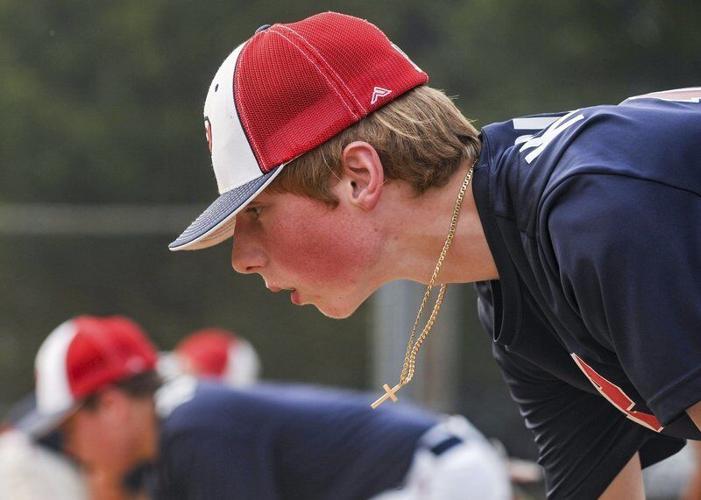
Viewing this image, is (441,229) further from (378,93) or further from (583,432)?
(583,432)

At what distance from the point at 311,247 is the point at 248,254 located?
0.39 ft

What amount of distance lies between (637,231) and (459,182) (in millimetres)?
392

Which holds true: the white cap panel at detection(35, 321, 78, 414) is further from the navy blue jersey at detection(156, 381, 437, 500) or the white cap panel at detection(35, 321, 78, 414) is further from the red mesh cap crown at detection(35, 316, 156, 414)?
the navy blue jersey at detection(156, 381, 437, 500)

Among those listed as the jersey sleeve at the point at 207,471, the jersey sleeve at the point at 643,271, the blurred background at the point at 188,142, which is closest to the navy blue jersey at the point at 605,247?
the jersey sleeve at the point at 643,271

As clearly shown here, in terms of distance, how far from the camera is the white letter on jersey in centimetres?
159

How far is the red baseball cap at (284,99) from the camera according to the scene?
5.50ft

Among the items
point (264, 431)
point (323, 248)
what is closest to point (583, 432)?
point (323, 248)

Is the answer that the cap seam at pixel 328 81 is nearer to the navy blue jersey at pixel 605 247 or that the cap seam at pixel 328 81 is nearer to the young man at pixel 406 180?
the young man at pixel 406 180

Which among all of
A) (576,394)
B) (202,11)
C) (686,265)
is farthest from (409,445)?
(202,11)

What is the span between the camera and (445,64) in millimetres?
6215

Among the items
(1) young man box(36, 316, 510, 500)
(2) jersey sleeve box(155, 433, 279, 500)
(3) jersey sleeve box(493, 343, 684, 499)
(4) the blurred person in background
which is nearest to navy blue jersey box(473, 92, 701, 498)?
(3) jersey sleeve box(493, 343, 684, 499)

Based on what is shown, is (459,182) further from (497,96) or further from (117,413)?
(497,96)

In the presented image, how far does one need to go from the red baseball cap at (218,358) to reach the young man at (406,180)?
3.74 meters

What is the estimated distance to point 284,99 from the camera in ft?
5.55
